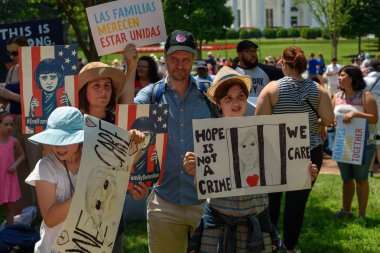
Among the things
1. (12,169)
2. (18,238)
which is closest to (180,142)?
(18,238)

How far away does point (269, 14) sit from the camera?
11169 cm

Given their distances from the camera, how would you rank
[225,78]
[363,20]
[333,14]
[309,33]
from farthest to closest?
[309,33]
[363,20]
[333,14]
[225,78]

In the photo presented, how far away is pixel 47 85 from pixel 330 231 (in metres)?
3.68

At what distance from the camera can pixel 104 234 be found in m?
3.50

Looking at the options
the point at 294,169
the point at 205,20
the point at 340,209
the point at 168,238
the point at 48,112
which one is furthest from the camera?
the point at 205,20

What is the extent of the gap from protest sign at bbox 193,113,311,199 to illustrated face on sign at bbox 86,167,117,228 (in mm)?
512

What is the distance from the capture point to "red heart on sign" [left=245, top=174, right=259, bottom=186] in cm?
380

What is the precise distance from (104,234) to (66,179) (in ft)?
1.21

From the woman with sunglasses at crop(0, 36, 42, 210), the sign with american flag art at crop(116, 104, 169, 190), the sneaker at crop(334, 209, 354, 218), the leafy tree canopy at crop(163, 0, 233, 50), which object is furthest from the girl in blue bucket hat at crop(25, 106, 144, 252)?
the leafy tree canopy at crop(163, 0, 233, 50)

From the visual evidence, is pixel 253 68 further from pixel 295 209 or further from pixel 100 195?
pixel 100 195

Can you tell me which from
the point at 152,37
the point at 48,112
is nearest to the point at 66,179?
the point at 48,112

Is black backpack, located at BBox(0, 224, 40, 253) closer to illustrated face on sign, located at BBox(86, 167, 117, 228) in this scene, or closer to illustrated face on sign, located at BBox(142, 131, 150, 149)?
illustrated face on sign, located at BBox(142, 131, 150, 149)

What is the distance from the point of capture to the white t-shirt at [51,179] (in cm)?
352

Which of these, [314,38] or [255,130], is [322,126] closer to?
[255,130]
